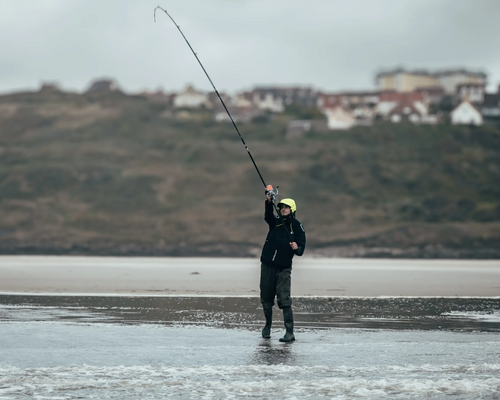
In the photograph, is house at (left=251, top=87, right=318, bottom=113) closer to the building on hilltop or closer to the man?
the building on hilltop

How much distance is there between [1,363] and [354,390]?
10.8 feet

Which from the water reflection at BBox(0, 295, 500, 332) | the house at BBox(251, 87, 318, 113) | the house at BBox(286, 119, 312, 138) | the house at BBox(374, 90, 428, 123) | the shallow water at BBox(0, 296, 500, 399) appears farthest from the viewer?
the house at BBox(251, 87, 318, 113)

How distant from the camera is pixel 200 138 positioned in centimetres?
7369

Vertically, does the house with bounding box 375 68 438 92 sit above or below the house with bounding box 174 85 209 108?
above

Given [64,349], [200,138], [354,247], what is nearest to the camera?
[64,349]

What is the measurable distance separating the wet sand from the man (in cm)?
534

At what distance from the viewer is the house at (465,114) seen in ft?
328

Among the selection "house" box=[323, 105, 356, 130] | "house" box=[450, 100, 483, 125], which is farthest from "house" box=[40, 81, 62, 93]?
"house" box=[450, 100, 483, 125]

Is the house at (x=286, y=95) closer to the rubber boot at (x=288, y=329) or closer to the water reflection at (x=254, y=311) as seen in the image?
the water reflection at (x=254, y=311)

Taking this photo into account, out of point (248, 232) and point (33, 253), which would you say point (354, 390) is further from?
point (248, 232)

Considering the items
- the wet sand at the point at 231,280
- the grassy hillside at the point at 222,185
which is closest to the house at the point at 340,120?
the grassy hillside at the point at 222,185

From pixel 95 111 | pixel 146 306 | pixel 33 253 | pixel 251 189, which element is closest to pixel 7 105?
pixel 95 111

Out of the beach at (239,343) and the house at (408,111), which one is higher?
the house at (408,111)

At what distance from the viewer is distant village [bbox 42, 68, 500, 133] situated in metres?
98.1
